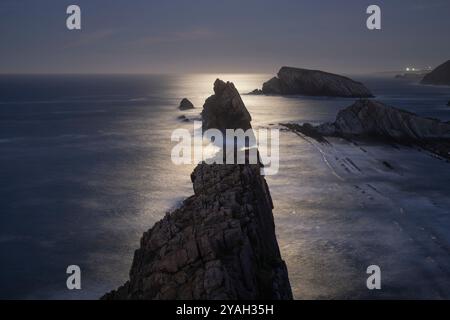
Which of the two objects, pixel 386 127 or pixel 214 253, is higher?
pixel 386 127

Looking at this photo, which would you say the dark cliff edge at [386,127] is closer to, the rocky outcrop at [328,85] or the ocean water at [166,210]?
the ocean water at [166,210]

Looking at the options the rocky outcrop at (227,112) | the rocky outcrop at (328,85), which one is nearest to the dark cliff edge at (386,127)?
the rocky outcrop at (227,112)

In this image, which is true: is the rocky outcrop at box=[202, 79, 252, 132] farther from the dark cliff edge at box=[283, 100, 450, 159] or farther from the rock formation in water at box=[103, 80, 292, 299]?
the rock formation in water at box=[103, 80, 292, 299]

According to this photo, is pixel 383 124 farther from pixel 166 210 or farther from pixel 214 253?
pixel 214 253

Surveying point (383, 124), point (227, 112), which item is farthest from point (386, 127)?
point (227, 112)

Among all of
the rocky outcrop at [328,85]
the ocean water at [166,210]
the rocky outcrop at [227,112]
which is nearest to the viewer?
the ocean water at [166,210]
